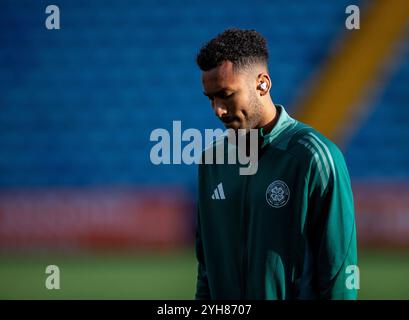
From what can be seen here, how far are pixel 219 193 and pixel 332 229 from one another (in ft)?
1.23

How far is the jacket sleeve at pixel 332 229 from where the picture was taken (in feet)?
6.17

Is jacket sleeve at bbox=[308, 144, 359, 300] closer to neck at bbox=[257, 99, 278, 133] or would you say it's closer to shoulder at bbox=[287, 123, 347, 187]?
shoulder at bbox=[287, 123, 347, 187]

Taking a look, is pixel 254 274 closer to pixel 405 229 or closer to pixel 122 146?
pixel 405 229

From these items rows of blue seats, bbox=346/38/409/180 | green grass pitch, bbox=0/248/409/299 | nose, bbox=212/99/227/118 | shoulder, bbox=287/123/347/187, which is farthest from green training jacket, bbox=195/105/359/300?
rows of blue seats, bbox=346/38/409/180

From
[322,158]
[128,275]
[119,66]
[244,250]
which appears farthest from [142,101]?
[322,158]

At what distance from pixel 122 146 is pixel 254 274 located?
5478mm

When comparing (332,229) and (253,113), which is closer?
(332,229)

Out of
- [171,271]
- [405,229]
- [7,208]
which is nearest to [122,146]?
[7,208]

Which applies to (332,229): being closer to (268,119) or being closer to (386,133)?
(268,119)

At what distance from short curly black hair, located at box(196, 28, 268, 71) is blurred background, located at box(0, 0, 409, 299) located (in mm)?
4573

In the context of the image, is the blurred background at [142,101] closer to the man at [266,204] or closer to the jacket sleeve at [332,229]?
the man at [266,204]

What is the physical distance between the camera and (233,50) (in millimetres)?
2072

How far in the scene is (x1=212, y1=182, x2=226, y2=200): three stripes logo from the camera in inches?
82.8
